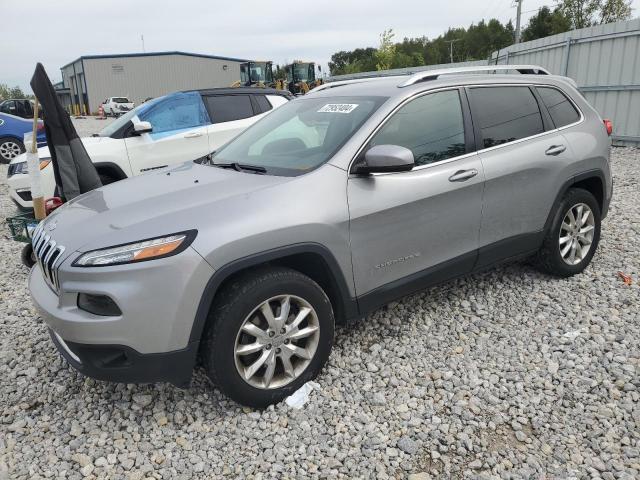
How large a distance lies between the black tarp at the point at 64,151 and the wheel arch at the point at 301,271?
3.04 metres

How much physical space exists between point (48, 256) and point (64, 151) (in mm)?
2570

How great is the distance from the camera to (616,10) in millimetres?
39781

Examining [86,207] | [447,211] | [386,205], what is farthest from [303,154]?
[86,207]

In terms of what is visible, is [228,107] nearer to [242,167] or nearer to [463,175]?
[242,167]

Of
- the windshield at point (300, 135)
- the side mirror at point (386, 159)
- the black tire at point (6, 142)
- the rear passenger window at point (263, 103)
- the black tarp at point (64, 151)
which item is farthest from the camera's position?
the black tire at point (6, 142)

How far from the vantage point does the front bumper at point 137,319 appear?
2426 mm

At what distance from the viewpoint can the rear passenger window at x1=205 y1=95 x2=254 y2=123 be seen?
7551 mm

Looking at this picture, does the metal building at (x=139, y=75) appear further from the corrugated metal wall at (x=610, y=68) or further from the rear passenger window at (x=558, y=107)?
the rear passenger window at (x=558, y=107)

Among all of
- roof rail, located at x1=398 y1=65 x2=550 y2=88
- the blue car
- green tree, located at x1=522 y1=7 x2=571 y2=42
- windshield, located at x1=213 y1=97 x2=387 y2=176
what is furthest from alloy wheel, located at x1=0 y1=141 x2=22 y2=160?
green tree, located at x1=522 y1=7 x2=571 y2=42

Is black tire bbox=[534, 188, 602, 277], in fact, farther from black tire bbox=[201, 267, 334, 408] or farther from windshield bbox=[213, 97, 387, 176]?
black tire bbox=[201, 267, 334, 408]

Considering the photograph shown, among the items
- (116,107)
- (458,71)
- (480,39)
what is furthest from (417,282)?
(480,39)

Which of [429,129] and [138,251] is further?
[429,129]

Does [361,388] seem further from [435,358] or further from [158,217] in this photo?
→ [158,217]

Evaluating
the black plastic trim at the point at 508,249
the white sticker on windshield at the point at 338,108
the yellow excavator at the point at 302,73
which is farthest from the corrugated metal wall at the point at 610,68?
the yellow excavator at the point at 302,73
